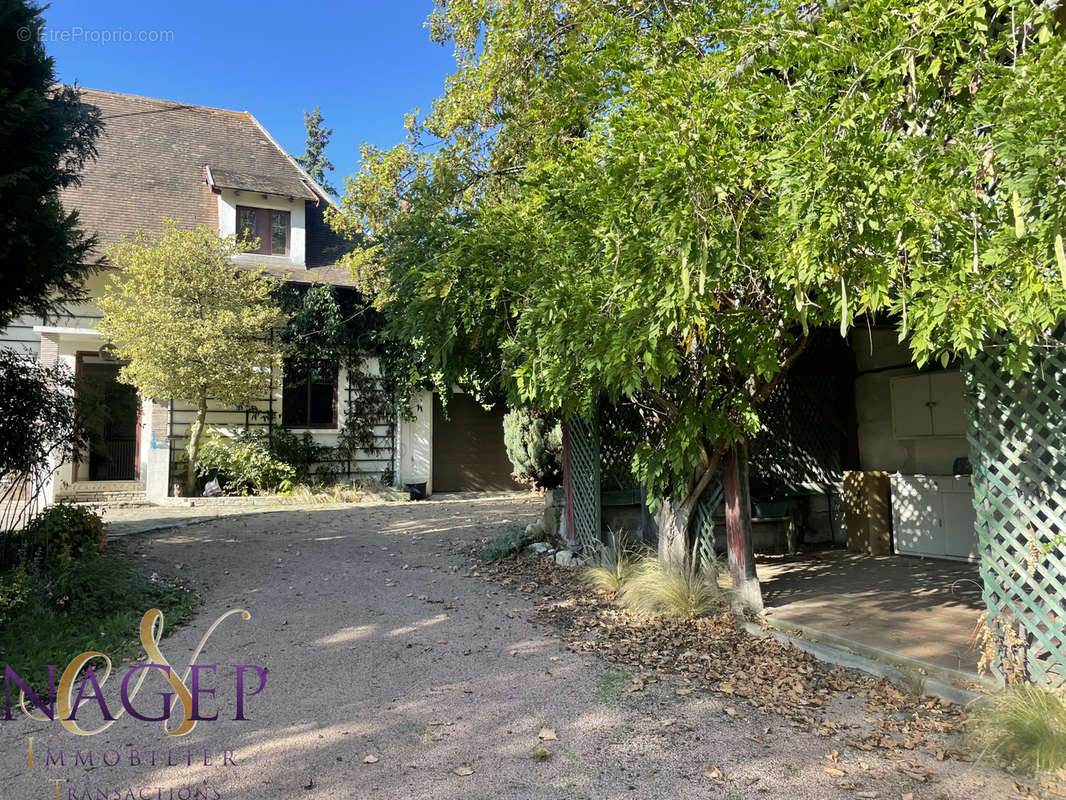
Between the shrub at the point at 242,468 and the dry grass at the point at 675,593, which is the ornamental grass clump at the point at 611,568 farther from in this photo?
the shrub at the point at 242,468

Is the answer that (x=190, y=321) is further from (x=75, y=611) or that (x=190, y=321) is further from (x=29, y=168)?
(x=75, y=611)

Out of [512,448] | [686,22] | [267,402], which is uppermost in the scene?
[686,22]

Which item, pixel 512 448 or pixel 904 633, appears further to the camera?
pixel 512 448

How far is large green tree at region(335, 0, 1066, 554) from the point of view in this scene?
116 inches

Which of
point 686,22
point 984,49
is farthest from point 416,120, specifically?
point 984,49

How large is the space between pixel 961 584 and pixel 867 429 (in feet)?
9.78

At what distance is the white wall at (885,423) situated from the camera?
7973mm

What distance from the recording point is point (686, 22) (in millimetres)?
4246

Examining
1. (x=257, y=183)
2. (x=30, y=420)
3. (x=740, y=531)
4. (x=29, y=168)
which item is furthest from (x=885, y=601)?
(x=257, y=183)

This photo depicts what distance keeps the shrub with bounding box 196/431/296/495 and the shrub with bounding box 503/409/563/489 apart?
434 cm

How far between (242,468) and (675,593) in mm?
10095

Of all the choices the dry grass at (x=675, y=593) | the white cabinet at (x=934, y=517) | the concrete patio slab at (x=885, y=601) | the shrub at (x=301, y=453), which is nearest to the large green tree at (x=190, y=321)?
the shrub at (x=301, y=453)

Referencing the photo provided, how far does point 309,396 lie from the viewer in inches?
583

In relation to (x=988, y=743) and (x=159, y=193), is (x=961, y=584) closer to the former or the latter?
(x=988, y=743)
